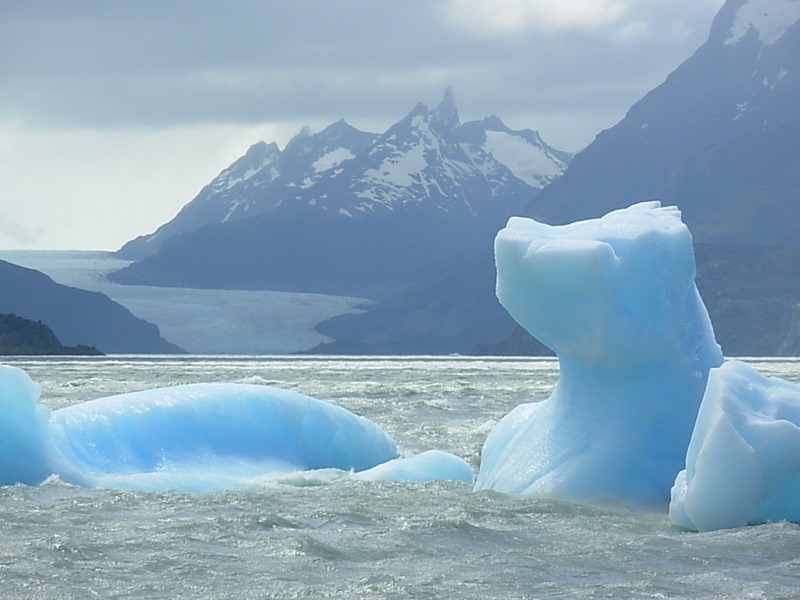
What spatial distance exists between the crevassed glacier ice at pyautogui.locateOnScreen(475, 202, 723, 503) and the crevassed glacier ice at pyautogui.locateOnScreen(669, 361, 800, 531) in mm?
1268

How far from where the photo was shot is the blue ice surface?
12.3 meters

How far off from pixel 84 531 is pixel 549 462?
4.05 meters

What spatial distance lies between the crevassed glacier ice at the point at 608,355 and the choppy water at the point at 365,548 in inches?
20.3

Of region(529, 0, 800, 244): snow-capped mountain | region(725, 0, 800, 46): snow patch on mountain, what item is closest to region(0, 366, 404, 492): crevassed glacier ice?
region(529, 0, 800, 244): snow-capped mountain

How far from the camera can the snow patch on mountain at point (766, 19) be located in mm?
165375

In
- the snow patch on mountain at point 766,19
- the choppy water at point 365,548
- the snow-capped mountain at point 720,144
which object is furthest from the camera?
the snow patch on mountain at point 766,19

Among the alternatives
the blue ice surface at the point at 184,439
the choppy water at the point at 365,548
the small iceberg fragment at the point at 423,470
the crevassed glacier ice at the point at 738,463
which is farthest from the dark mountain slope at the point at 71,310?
the crevassed glacier ice at the point at 738,463

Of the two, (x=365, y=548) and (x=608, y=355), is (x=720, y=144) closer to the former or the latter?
(x=608, y=355)

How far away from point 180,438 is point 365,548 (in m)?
5.59

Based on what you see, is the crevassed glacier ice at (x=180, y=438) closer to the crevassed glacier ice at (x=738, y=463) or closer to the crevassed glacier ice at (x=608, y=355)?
the crevassed glacier ice at (x=608, y=355)

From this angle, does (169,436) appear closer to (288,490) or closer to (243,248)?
(288,490)

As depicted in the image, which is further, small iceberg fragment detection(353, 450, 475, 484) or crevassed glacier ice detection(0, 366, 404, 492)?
small iceberg fragment detection(353, 450, 475, 484)

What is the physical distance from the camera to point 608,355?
11.6m

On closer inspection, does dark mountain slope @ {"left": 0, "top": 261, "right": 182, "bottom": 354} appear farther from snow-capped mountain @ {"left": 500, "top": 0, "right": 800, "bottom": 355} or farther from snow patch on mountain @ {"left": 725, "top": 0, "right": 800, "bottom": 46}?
snow patch on mountain @ {"left": 725, "top": 0, "right": 800, "bottom": 46}
